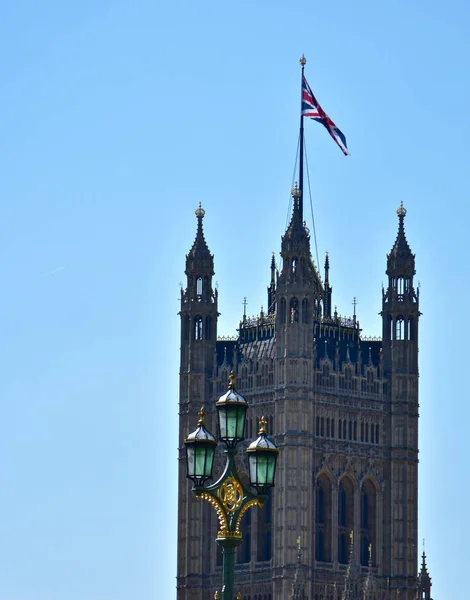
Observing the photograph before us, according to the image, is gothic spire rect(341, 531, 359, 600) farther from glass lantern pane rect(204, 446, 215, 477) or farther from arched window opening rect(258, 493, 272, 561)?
glass lantern pane rect(204, 446, 215, 477)

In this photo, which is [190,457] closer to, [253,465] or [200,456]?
[200,456]

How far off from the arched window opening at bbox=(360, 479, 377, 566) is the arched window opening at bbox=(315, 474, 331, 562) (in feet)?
8.50

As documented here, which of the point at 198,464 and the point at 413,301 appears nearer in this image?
the point at 198,464

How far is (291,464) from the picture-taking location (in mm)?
135125

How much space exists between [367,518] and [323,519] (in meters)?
3.44

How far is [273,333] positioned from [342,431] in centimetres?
711

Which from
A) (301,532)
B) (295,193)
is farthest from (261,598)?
(295,193)

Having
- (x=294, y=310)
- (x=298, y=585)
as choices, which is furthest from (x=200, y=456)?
(x=294, y=310)

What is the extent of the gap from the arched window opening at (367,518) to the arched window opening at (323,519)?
2.59 metres

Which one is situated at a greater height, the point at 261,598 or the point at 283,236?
the point at 283,236

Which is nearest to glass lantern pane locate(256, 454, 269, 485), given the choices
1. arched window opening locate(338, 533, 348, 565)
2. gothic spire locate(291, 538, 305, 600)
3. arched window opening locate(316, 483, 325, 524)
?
gothic spire locate(291, 538, 305, 600)

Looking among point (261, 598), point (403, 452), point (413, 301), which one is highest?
point (413, 301)

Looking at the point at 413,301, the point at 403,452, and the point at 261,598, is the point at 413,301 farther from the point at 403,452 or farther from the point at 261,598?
the point at 261,598

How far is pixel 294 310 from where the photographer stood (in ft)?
447
